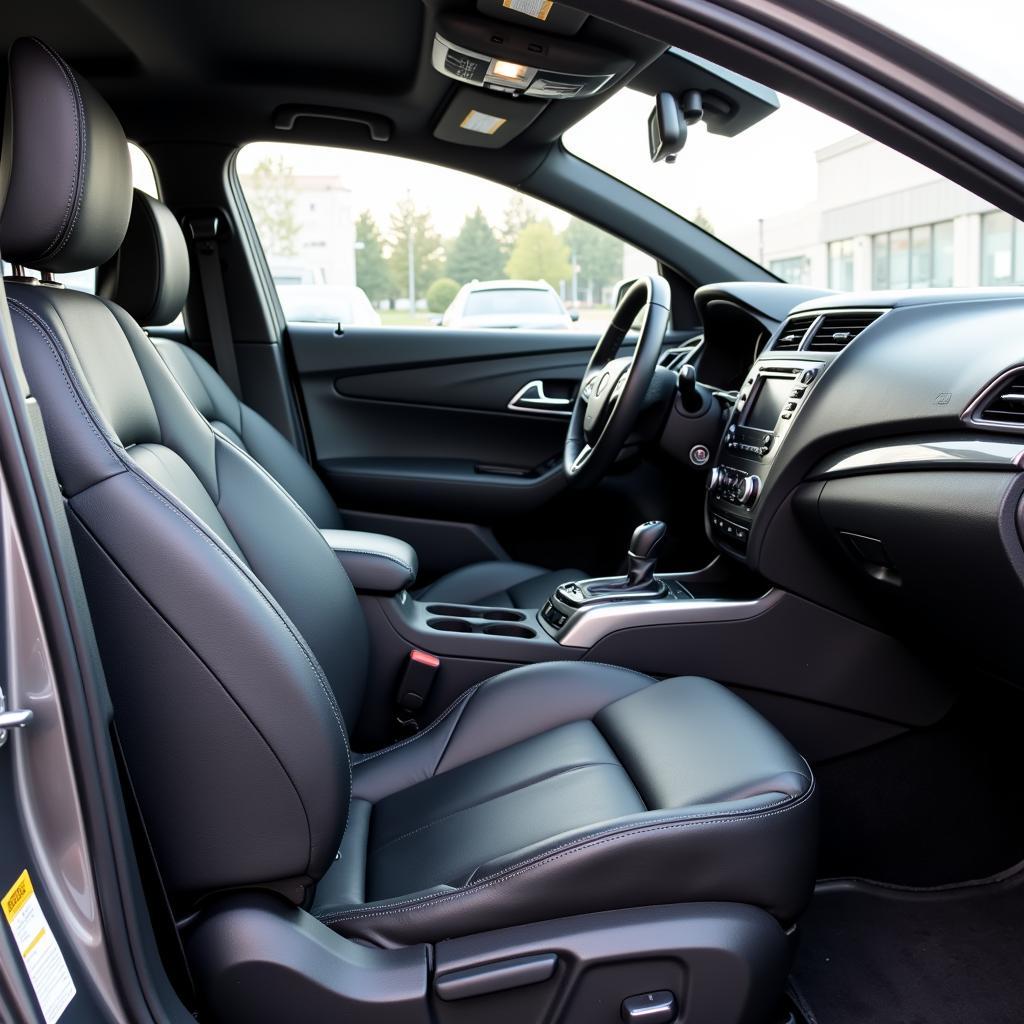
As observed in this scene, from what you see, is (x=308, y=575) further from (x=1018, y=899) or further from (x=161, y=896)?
(x=1018, y=899)

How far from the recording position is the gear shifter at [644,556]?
202 centimetres

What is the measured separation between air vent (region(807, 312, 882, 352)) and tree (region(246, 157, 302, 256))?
5.78 feet

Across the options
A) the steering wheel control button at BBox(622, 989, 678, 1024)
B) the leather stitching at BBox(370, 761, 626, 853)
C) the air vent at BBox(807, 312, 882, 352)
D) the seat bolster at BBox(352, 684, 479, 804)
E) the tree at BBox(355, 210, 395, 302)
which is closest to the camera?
the steering wheel control button at BBox(622, 989, 678, 1024)

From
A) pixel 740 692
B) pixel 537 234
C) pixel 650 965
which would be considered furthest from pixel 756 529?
pixel 537 234

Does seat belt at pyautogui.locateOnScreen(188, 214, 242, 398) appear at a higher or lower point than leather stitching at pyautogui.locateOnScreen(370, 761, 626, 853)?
higher

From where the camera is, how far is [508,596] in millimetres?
2527

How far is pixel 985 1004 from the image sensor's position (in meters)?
1.57

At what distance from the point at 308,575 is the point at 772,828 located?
731mm

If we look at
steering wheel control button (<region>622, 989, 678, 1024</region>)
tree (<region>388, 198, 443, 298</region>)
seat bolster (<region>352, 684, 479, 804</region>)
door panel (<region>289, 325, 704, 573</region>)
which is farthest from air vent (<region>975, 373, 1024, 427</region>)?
tree (<region>388, 198, 443, 298</region>)

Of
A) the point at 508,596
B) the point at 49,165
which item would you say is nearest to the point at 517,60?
the point at 508,596

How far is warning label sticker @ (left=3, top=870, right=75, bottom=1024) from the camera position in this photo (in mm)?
854

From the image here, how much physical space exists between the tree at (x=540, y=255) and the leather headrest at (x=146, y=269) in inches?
51.1

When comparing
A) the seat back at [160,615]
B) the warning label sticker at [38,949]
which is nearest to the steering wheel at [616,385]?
the seat back at [160,615]

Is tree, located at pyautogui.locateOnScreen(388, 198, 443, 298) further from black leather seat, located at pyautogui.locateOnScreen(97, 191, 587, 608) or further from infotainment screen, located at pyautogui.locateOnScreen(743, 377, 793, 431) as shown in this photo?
infotainment screen, located at pyautogui.locateOnScreen(743, 377, 793, 431)
